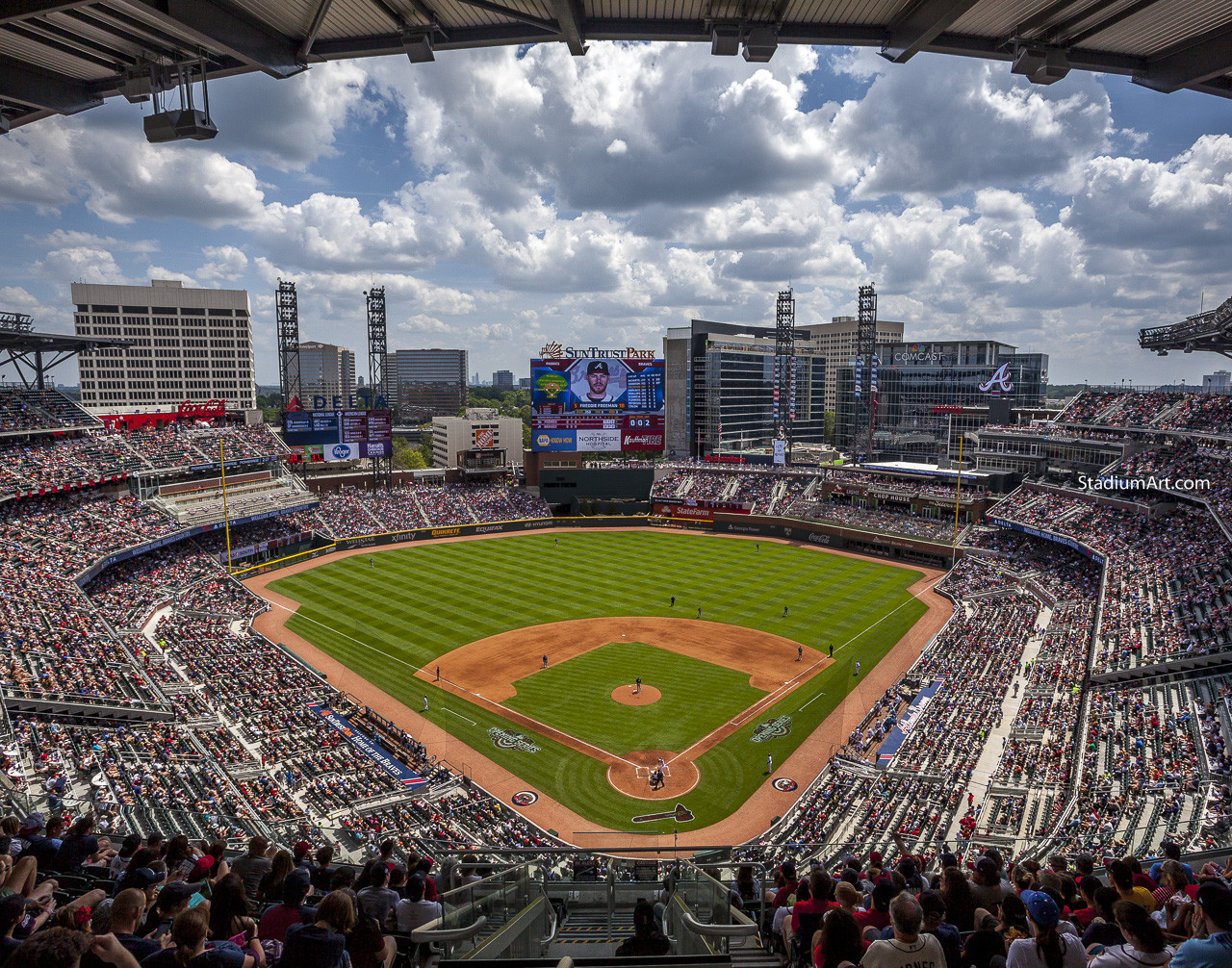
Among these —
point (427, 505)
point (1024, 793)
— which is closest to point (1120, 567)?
point (1024, 793)

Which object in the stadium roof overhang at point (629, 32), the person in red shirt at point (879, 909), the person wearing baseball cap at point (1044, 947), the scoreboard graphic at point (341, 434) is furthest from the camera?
the scoreboard graphic at point (341, 434)

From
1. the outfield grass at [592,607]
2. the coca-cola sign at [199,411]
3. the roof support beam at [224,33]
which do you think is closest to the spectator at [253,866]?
the roof support beam at [224,33]

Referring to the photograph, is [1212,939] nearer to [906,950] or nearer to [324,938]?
[906,950]

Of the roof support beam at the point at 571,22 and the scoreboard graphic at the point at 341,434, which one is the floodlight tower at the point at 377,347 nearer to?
the scoreboard graphic at the point at 341,434

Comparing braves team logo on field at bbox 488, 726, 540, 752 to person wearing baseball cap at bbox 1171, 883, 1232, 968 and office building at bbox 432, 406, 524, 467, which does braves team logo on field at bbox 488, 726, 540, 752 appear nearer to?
person wearing baseball cap at bbox 1171, 883, 1232, 968

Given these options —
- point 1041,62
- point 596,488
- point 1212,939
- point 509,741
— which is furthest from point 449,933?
point 596,488

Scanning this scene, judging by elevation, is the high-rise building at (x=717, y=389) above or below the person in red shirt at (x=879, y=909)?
above
